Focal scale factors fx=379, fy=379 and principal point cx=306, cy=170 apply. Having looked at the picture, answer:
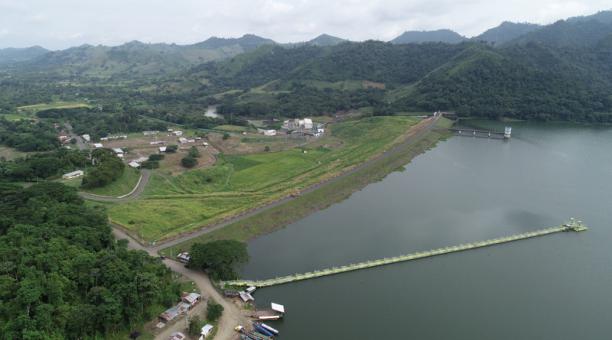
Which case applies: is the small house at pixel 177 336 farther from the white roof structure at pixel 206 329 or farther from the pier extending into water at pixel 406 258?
the pier extending into water at pixel 406 258

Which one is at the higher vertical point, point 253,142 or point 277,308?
point 253,142

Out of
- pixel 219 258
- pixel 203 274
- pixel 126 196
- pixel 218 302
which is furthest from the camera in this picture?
pixel 126 196

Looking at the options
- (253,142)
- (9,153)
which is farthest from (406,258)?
(9,153)

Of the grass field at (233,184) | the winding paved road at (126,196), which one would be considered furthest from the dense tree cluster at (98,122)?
the winding paved road at (126,196)

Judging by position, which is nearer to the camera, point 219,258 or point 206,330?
point 206,330

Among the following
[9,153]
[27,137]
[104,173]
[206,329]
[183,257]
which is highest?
[27,137]

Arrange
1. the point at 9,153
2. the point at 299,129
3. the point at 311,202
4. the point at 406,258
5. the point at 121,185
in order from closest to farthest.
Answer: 1. the point at 406,258
2. the point at 311,202
3. the point at 121,185
4. the point at 9,153
5. the point at 299,129

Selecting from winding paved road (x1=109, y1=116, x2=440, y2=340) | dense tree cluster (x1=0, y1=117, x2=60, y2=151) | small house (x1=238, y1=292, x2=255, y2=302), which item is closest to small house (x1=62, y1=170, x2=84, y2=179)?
winding paved road (x1=109, y1=116, x2=440, y2=340)

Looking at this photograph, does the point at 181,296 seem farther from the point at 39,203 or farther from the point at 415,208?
the point at 415,208

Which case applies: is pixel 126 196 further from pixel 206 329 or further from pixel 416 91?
pixel 416 91
